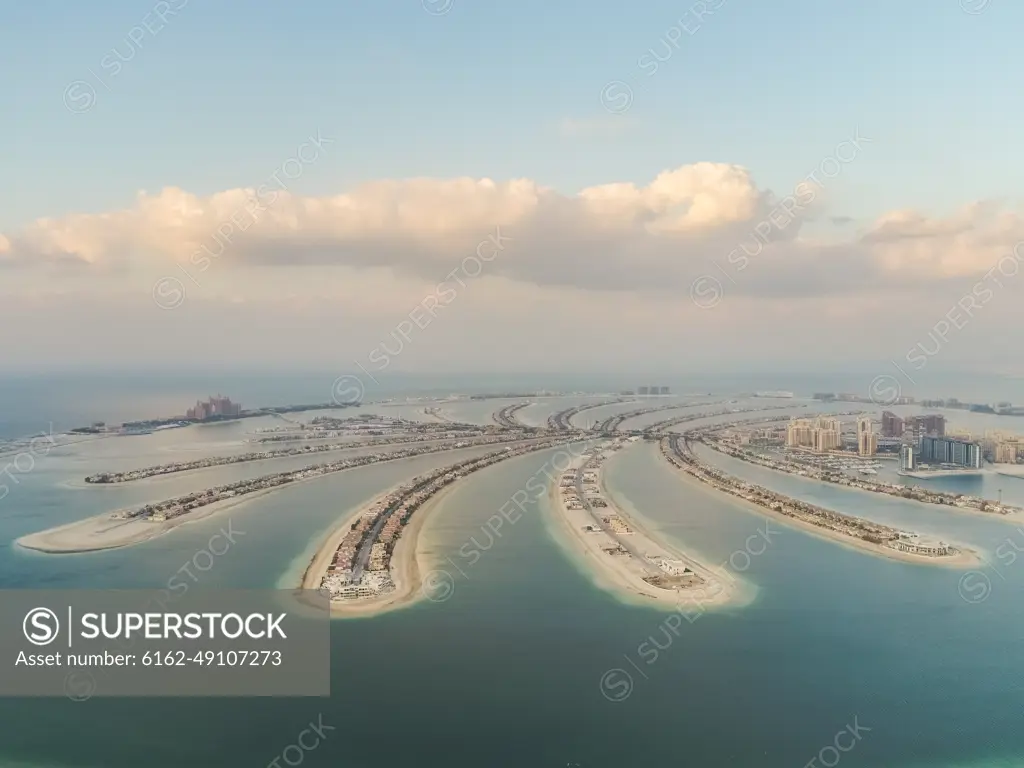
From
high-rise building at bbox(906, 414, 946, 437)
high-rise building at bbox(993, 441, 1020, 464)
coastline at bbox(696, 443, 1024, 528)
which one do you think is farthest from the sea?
high-rise building at bbox(906, 414, 946, 437)

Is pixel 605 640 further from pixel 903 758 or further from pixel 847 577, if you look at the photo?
pixel 847 577

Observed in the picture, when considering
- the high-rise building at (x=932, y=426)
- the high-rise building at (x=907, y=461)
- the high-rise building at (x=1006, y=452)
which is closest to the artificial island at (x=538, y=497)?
the high-rise building at (x=907, y=461)

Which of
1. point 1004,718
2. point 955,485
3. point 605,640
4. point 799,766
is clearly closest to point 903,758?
point 799,766

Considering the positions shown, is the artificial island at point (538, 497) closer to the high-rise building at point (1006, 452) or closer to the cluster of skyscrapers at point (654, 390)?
the high-rise building at point (1006, 452)

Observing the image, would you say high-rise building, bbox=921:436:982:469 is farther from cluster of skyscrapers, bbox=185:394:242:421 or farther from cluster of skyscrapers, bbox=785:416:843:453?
cluster of skyscrapers, bbox=185:394:242:421

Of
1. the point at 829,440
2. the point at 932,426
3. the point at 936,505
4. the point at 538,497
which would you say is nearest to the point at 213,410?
the point at 538,497
